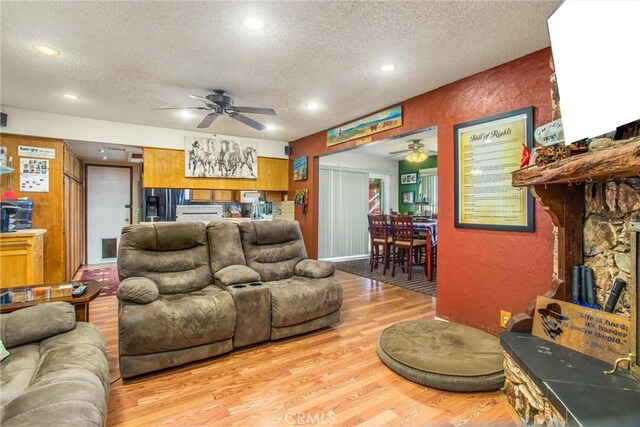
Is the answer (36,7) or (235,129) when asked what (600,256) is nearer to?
(36,7)

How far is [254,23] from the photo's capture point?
2045mm

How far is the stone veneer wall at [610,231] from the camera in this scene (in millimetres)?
1586

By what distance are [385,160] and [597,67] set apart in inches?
243

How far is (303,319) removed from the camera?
2.69 m

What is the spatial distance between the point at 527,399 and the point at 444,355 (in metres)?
0.61

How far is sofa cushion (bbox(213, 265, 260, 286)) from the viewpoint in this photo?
104 inches

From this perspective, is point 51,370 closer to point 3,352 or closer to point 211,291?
point 3,352

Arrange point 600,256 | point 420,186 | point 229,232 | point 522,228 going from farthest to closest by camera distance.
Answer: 1. point 420,186
2. point 229,232
3. point 522,228
4. point 600,256

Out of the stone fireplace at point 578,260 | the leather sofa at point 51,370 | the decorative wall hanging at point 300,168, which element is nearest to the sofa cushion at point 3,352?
the leather sofa at point 51,370

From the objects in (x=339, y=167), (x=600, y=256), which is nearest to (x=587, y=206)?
(x=600, y=256)

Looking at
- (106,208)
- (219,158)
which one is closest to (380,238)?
(219,158)

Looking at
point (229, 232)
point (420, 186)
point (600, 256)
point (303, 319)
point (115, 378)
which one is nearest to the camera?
point (600, 256)

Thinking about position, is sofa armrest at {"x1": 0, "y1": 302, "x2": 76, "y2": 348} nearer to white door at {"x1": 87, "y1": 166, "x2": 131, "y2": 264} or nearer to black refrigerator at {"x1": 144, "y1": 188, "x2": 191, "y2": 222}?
black refrigerator at {"x1": 144, "y1": 188, "x2": 191, "y2": 222}

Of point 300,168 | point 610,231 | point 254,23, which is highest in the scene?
point 254,23
